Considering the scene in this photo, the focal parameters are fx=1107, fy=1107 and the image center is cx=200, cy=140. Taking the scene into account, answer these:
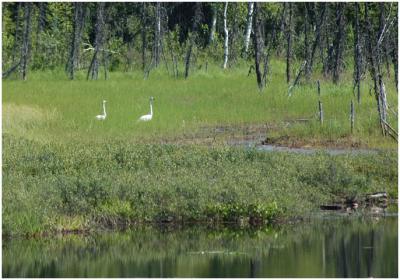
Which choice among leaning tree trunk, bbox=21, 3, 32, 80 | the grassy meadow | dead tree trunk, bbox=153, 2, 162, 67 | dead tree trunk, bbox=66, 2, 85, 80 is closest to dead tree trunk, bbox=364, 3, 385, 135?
the grassy meadow

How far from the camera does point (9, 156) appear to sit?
20.9 metres

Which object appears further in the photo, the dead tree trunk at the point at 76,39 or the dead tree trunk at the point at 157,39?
the dead tree trunk at the point at 157,39

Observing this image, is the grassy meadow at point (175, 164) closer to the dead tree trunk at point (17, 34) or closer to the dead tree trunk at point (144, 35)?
the dead tree trunk at point (144, 35)

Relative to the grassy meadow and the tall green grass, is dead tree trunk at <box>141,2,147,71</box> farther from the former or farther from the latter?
the grassy meadow

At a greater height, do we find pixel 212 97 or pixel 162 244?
pixel 212 97

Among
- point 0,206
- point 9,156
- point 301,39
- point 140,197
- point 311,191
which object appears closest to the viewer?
point 0,206

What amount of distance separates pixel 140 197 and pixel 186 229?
91 cm

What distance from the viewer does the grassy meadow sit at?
17641 mm

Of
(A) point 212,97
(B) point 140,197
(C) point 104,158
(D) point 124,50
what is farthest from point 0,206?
(D) point 124,50

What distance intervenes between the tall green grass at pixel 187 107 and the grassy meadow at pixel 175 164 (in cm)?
6

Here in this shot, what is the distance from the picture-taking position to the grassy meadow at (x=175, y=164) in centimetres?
1764

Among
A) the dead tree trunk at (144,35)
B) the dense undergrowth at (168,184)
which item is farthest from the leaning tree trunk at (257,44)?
the dense undergrowth at (168,184)

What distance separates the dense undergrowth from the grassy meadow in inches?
0.9

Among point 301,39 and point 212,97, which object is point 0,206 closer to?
point 212,97
